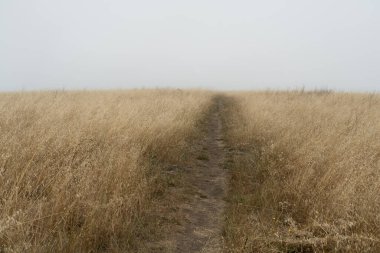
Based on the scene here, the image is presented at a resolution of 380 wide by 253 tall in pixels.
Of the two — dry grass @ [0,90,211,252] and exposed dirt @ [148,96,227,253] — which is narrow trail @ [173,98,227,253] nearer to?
exposed dirt @ [148,96,227,253]

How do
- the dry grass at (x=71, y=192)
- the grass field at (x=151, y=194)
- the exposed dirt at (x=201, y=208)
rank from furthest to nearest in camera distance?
the exposed dirt at (x=201, y=208)
the grass field at (x=151, y=194)
the dry grass at (x=71, y=192)

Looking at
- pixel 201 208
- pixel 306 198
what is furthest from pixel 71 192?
pixel 306 198

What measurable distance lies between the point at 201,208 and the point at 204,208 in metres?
0.04

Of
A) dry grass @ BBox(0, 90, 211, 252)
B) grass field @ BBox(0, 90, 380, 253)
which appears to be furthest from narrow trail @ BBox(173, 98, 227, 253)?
dry grass @ BBox(0, 90, 211, 252)

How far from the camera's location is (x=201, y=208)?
439 centimetres

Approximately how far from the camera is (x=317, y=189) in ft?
13.9

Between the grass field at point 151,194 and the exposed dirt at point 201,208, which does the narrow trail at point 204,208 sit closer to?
the exposed dirt at point 201,208

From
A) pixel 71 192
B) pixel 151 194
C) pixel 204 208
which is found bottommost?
pixel 204 208

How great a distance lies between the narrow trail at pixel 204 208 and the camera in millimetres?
3391

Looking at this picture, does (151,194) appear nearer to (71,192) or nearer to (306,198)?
(71,192)

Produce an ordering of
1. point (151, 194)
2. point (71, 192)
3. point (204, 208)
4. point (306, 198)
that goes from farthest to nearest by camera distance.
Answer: point (151, 194)
point (204, 208)
point (306, 198)
point (71, 192)

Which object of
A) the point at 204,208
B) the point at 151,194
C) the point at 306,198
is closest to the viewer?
the point at 306,198

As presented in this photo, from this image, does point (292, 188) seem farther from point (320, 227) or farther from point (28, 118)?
point (28, 118)

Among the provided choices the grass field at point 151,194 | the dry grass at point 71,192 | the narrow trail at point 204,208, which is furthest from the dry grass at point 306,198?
the dry grass at point 71,192
